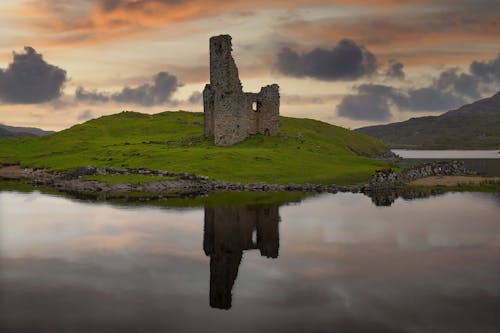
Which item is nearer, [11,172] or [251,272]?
[251,272]

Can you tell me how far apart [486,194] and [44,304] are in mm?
52934

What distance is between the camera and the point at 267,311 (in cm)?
2028

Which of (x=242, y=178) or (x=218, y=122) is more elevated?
(x=218, y=122)

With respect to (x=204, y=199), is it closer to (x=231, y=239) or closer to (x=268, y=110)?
(x=231, y=239)

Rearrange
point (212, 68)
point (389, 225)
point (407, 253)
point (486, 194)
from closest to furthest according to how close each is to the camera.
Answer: point (407, 253) < point (389, 225) < point (486, 194) < point (212, 68)

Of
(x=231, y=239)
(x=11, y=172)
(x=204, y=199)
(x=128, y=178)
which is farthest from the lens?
(x=11, y=172)

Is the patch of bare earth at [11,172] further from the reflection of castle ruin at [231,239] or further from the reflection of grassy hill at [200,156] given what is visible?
the reflection of castle ruin at [231,239]

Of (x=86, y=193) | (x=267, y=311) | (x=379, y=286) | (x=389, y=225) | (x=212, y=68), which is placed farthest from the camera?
(x=212, y=68)

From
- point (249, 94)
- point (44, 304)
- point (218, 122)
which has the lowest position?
point (44, 304)

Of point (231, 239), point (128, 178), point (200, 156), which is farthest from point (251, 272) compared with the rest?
point (200, 156)

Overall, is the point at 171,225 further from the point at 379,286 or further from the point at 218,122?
the point at 218,122

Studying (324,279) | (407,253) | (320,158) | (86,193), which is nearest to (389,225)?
(407,253)

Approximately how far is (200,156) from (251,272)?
5618 centimetres

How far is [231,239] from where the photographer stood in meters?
33.5
